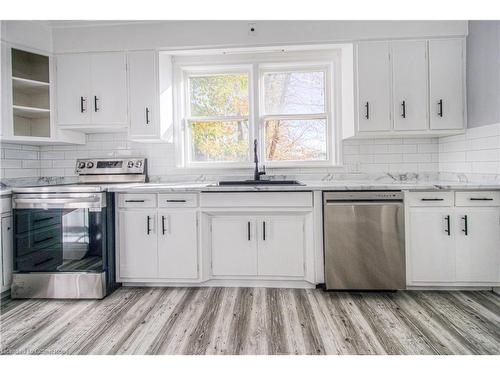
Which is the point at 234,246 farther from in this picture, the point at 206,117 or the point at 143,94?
the point at 143,94

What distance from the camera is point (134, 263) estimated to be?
2701mm

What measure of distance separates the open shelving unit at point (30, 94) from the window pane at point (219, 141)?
1497mm

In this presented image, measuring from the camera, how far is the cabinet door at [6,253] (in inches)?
101

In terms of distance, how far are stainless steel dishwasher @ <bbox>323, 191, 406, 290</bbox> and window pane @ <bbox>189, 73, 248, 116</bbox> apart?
156cm

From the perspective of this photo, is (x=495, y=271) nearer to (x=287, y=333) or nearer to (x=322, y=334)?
(x=322, y=334)

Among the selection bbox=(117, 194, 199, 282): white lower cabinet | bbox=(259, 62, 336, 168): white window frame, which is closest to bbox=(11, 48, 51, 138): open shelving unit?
bbox=(117, 194, 199, 282): white lower cabinet

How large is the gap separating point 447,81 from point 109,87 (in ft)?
10.8

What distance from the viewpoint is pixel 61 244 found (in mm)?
2590

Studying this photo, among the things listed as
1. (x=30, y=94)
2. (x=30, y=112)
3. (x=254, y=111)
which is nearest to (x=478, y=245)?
(x=254, y=111)

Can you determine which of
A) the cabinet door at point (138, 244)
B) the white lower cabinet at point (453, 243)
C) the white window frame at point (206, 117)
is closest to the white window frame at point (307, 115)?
the white window frame at point (206, 117)

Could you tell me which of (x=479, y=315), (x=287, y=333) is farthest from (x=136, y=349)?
(x=479, y=315)

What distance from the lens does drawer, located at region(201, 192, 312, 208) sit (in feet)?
8.46

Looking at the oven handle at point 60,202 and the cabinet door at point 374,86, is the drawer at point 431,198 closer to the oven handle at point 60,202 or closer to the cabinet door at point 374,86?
the cabinet door at point 374,86

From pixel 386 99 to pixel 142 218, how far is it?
2553 mm
